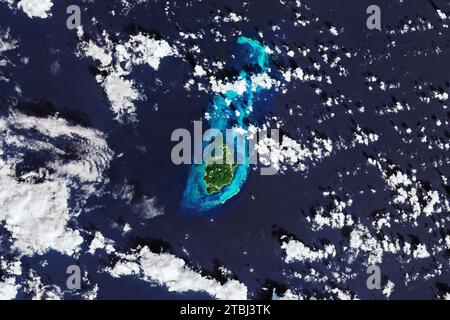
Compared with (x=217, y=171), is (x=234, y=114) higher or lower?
higher

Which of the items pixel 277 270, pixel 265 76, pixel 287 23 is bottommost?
pixel 277 270

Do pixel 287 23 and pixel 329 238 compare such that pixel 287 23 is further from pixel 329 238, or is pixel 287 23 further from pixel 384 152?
pixel 329 238

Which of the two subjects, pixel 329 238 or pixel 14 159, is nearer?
pixel 14 159

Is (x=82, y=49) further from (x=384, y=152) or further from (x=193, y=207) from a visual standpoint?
(x=384, y=152)

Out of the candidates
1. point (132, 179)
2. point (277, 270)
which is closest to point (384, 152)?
point (277, 270)

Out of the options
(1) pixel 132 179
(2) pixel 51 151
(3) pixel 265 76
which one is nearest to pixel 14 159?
(2) pixel 51 151

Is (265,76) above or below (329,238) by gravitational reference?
above
